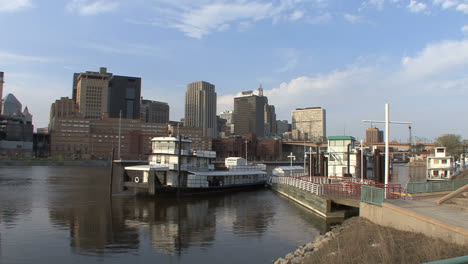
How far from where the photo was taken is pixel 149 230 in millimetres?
26891

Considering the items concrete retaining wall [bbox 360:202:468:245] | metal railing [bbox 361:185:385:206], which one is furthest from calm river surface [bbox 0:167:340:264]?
concrete retaining wall [bbox 360:202:468:245]

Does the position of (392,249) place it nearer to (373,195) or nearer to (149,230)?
(373,195)

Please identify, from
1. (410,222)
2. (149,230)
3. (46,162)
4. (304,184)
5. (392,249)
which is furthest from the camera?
(46,162)

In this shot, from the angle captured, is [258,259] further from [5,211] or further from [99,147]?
[99,147]

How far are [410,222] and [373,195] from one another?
522 cm

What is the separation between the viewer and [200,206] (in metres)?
39.8

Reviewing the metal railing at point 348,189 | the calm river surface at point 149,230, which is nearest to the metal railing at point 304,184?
the metal railing at point 348,189

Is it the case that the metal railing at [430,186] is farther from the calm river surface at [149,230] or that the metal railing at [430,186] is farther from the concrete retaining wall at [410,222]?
the calm river surface at [149,230]

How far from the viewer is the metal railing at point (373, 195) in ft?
68.3

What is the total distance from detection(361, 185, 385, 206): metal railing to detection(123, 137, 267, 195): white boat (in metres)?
26.2

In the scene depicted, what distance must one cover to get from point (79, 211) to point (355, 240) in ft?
91.6

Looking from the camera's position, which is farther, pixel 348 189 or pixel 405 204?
pixel 348 189

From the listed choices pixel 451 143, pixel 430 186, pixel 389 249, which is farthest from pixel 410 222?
pixel 451 143

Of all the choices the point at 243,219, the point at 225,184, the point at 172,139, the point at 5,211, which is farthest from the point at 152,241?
the point at 225,184
